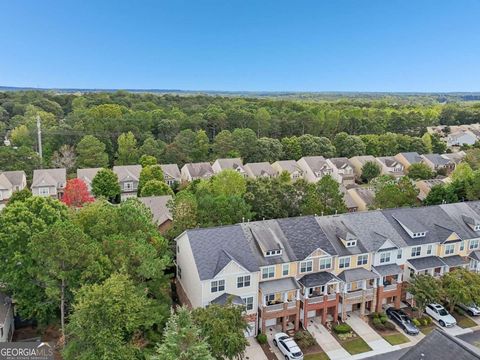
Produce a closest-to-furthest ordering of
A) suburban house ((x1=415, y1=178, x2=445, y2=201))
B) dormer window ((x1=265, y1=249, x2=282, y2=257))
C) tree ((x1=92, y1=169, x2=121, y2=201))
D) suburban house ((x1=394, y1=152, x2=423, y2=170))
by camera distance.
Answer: dormer window ((x1=265, y1=249, x2=282, y2=257))
tree ((x1=92, y1=169, x2=121, y2=201))
suburban house ((x1=415, y1=178, x2=445, y2=201))
suburban house ((x1=394, y1=152, x2=423, y2=170))

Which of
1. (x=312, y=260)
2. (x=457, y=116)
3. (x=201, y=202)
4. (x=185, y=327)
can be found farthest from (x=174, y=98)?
(x=185, y=327)

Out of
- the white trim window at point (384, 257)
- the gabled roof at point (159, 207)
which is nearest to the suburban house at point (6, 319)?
the gabled roof at point (159, 207)

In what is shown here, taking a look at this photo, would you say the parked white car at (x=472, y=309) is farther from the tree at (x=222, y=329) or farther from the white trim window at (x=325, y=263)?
the tree at (x=222, y=329)

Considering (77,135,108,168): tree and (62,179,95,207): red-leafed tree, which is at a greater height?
(77,135,108,168): tree

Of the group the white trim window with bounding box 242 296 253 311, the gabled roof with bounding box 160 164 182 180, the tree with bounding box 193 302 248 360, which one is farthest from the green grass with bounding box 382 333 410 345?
the gabled roof with bounding box 160 164 182 180

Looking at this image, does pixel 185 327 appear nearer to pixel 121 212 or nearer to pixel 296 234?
pixel 121 212

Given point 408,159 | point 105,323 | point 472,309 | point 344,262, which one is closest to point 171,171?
point 344,262

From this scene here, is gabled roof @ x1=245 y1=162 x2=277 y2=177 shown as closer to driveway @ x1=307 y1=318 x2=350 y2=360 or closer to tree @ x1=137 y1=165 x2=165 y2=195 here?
tree @ x1=137 y1=165 x2=165 y2=195
